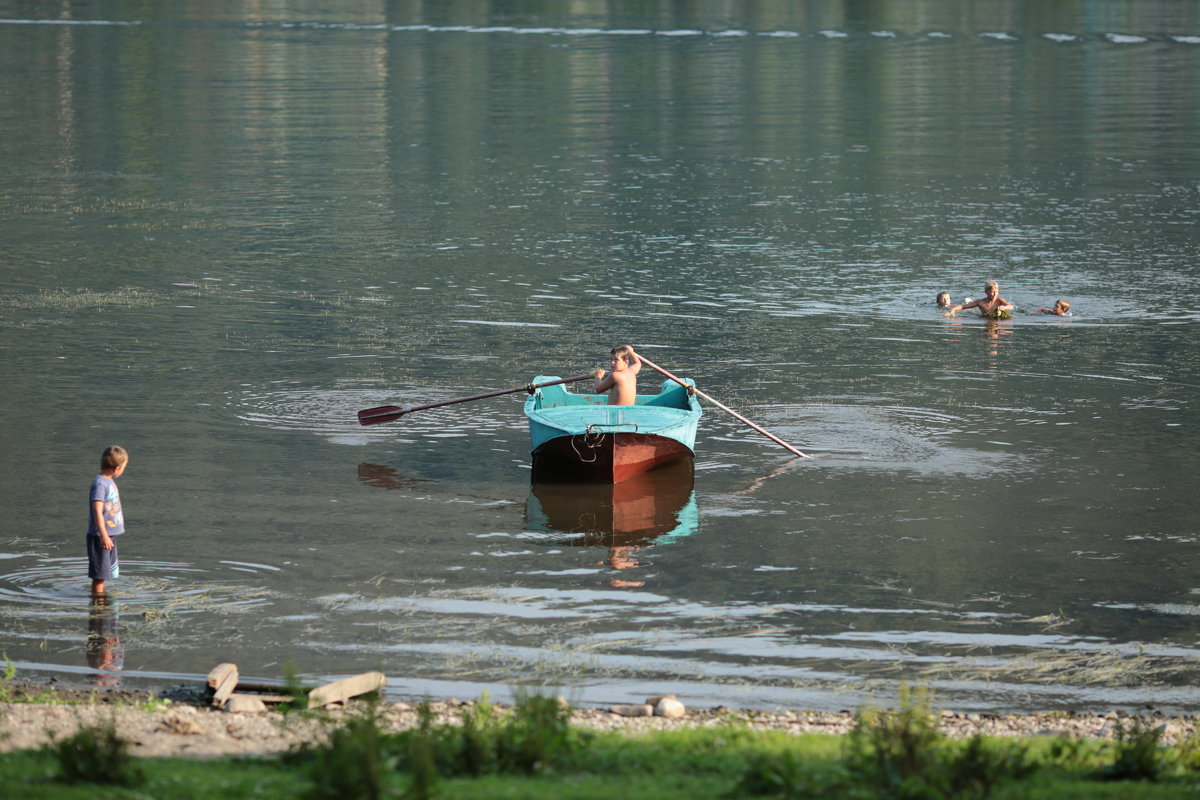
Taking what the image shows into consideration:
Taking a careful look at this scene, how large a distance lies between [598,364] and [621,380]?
545 centimetres

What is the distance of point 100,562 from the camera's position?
14.3 metres

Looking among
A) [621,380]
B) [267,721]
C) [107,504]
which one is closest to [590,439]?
[621,380]

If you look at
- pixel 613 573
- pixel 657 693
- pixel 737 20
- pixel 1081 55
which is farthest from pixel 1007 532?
pixel 737 20

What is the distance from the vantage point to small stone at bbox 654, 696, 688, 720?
11.6 m

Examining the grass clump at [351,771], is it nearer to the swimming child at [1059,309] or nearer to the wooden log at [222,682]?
the wooden log at [222,682]

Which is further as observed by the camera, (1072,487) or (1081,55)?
(1081,55)

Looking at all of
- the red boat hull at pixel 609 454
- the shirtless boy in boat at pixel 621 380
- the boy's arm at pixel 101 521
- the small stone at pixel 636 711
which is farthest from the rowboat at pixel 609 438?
the small stone at pixel 636 711

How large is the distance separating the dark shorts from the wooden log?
280cm

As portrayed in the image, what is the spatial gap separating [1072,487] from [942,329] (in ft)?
31.7

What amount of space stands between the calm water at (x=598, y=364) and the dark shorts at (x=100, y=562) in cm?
34

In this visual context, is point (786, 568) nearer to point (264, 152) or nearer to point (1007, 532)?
point (1007, 532)

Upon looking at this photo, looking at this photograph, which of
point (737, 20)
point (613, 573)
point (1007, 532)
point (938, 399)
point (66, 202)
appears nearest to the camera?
point (613, 573)

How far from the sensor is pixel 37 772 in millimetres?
9062

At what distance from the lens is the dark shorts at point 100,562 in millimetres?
14211
